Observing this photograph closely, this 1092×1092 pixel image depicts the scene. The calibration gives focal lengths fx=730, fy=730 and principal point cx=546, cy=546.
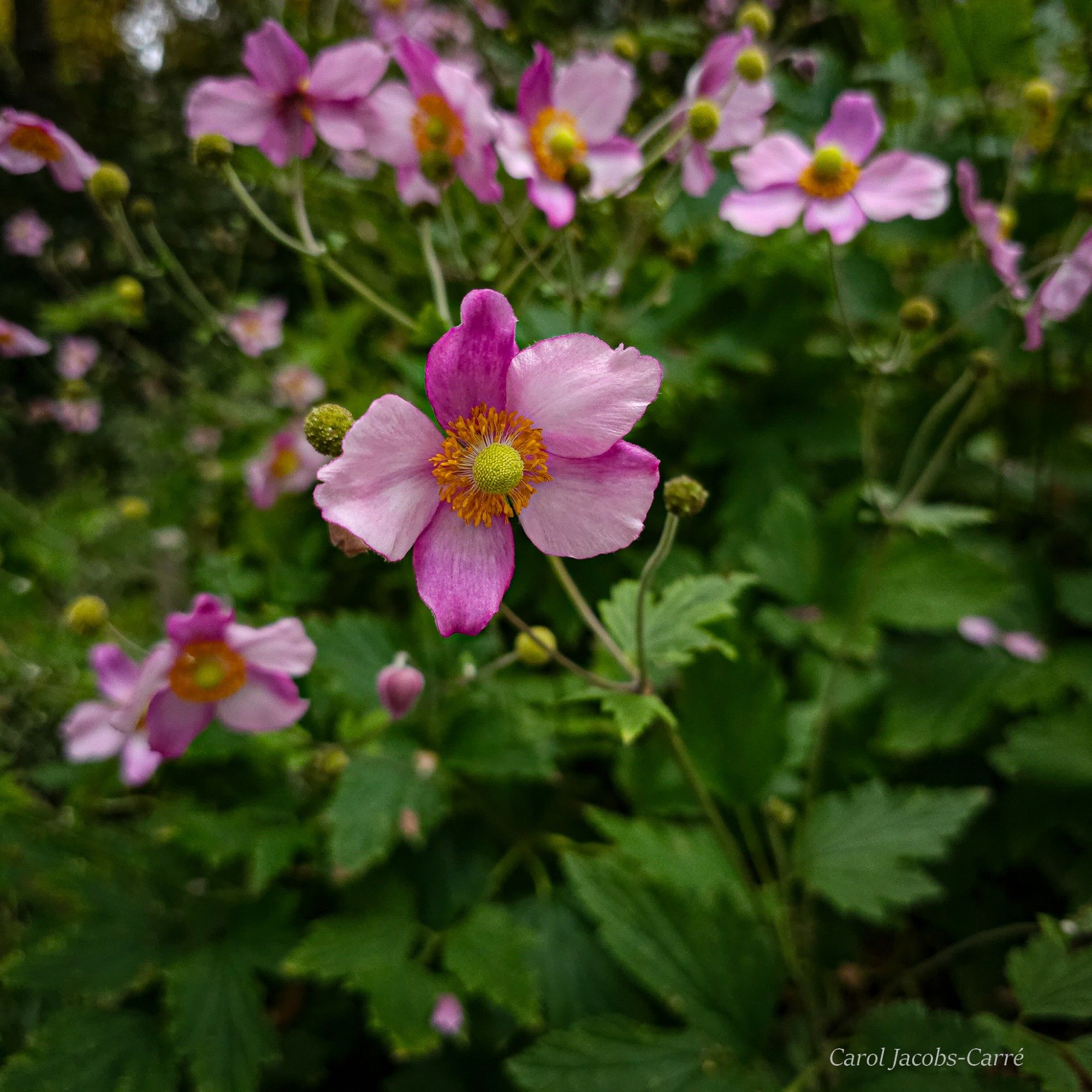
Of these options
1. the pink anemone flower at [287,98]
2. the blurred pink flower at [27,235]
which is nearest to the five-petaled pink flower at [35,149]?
the pink anemone flower at [287,98]

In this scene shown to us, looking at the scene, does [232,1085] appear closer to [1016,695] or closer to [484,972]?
[484,972]

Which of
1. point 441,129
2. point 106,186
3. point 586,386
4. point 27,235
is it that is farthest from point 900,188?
point 27,235

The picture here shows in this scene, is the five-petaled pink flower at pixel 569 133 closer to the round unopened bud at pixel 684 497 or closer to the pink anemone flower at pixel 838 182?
the pink anemone flower at pixel 838 182

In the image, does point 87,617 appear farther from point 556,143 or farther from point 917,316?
point 917,316

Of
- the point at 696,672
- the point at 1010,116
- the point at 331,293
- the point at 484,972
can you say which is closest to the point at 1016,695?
the point at 696,672

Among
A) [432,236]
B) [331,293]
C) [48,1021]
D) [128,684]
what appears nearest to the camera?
[48,1021]

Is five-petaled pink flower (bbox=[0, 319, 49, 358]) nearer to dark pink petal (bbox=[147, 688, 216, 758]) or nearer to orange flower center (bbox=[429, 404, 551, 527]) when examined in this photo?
dark pink petal (bbox=[147, 688, 216, 758])

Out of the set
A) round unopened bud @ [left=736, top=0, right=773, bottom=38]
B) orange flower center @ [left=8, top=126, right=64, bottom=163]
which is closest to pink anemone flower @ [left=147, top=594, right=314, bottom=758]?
orange flower center @ [left=8, top=126, right=64, bottom=163]
